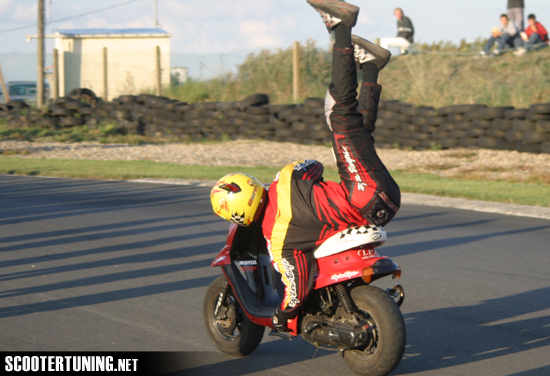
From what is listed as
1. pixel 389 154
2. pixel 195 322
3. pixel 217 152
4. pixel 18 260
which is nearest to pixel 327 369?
pixel 195 322

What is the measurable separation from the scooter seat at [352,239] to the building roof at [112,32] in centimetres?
3272

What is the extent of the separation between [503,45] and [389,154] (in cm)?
903

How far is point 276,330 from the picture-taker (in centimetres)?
397

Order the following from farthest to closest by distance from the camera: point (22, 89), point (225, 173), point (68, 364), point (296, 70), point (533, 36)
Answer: point (22, 89) < point (533, 36) < point (296, 70) < point (225, 173) < point (68, 364)

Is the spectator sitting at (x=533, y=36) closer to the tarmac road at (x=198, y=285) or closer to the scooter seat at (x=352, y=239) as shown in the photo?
the tarmac road at (x=198, y=285)

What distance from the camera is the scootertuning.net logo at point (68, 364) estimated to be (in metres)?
3.84

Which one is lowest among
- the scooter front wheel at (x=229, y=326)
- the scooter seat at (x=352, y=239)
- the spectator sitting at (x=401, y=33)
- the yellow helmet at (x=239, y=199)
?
Result: the scooter front wheel at (x=229, y=326)

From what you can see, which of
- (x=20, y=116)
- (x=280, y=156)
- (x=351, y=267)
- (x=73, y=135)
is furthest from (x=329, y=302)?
(x=20, y=116)

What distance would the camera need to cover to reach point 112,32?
36031 millimetres

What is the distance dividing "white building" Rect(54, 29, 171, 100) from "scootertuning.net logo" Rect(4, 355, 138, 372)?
21994 mm

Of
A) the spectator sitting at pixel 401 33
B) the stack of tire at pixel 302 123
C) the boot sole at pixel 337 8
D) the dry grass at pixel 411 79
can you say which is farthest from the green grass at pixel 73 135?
the boot sole at pixel 337 8

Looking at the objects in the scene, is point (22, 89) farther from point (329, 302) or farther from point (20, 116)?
point (329, 302)

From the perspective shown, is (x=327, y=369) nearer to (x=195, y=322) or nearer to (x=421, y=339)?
(x=421, y=339)

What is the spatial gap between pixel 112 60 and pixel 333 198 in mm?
31900
